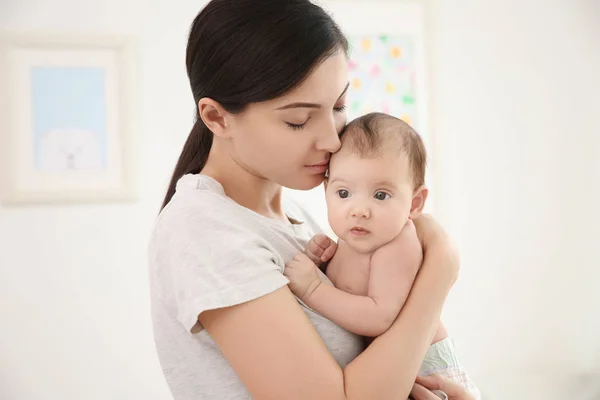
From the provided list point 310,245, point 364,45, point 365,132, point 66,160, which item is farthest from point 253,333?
point 364,45

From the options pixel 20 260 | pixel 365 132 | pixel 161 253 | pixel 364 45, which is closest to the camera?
pixel 161 253

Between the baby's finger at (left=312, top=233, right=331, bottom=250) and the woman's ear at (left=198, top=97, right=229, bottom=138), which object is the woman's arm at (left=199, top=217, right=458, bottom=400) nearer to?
the baby's finger at (left=312, top=233, right=331, bottom=250)

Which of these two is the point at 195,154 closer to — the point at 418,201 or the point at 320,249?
the point at 320,249

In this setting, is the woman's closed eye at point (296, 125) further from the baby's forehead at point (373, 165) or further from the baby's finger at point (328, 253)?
the baby's finger at point (328, 253)

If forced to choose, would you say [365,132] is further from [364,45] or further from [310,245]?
[364,45]

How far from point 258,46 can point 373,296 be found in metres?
0.49

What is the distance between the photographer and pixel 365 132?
1.29 m

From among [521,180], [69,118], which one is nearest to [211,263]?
[69,118]

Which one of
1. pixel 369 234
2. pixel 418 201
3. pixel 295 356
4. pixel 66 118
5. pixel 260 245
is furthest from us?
pixel 66 118

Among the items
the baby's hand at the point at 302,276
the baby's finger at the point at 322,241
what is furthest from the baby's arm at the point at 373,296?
the baby's finger at the point at 322,241

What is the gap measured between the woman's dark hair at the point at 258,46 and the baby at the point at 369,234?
7.2 inches

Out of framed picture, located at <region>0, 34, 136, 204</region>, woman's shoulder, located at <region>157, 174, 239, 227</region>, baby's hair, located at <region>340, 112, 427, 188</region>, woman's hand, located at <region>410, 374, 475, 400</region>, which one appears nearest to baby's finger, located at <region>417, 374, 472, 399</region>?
woman's hand, located at <region>410, 374, 475, 400</region>

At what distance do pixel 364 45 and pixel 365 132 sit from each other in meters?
2.33

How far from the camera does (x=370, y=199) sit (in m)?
1.27
